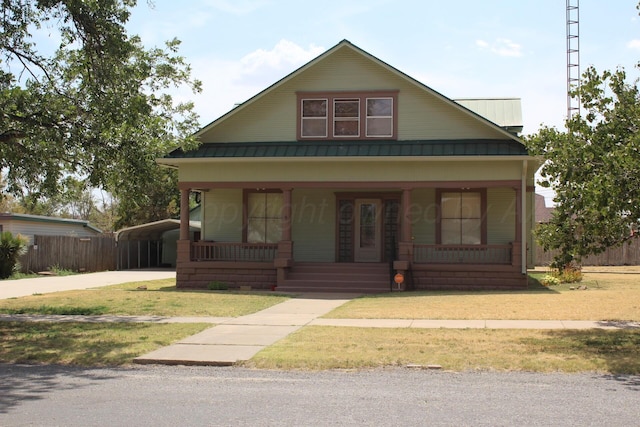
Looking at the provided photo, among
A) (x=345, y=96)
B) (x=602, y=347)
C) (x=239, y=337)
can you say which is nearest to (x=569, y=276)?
(x=345, y=96)

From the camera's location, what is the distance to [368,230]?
24.4 meters

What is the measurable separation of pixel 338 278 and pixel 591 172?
1193 centimetres

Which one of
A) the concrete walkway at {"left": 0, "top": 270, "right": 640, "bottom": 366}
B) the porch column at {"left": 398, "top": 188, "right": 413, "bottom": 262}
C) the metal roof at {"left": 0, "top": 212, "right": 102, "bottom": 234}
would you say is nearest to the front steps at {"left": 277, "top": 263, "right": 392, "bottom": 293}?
the porch column at {"left": 398, "top": 188, "right": 413, "bottom": 262}

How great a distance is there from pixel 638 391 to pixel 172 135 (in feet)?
37.7

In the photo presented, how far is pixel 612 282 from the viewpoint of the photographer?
24.5 metres

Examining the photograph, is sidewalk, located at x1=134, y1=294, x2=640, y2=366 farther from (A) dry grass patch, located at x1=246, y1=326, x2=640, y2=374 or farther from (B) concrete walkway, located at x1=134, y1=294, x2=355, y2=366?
(A) dry grass patch, located at x1=246, y1=326, x2=640, y2=374

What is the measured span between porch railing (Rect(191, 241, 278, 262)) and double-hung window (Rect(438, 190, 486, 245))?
5.56 meters

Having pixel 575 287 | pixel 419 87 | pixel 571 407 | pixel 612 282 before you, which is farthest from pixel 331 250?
pixel 571 407

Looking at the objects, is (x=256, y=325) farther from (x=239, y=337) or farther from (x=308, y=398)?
(x=308, y=398)

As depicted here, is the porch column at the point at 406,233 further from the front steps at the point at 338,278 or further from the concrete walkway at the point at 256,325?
the concrete walkway at the point at 256,325

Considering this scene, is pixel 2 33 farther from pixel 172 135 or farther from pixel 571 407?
pixel 571 407

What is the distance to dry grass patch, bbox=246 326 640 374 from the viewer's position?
9734mm

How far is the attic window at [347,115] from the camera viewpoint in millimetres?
23578

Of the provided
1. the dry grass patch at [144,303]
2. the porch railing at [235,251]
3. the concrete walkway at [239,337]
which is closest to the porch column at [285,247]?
the porch railing at [235,251]
